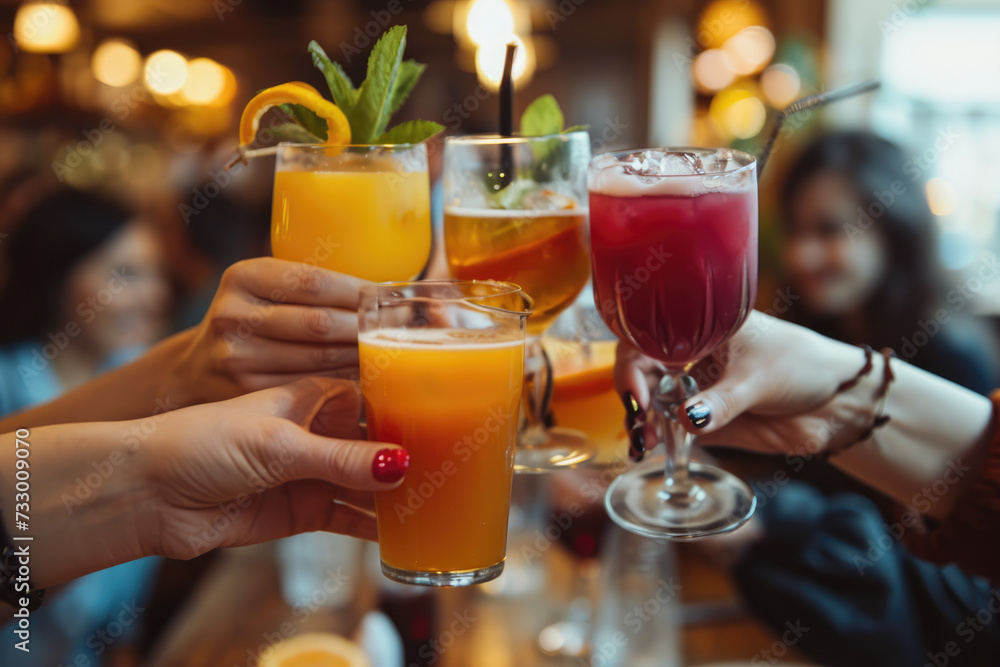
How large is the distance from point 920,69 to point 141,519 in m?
5.79

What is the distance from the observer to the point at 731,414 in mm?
1224

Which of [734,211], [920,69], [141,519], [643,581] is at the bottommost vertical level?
[643,581]

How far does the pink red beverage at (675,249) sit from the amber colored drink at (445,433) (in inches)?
9.0

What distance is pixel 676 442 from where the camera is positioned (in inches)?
51.0

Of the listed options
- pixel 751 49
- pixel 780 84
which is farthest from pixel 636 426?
pixel 751 49

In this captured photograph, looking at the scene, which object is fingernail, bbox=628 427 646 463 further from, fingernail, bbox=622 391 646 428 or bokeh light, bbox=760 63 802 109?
bokeh light, bbox=760 63 802 109

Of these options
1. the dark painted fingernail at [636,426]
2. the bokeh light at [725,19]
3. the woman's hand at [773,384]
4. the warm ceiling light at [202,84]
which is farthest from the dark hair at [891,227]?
the warm ceiling light at [202,84]

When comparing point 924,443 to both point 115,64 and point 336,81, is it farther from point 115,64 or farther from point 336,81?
point 115,64

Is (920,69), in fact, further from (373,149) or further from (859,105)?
(373,149)

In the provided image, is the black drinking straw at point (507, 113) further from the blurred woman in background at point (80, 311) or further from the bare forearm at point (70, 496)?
the blurred woman in background at point (80, 311)

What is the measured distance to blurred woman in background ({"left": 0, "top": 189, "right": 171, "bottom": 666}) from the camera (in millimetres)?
2715

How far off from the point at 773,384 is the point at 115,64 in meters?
8.65

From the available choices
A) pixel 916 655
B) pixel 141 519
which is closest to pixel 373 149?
pixel 141 519

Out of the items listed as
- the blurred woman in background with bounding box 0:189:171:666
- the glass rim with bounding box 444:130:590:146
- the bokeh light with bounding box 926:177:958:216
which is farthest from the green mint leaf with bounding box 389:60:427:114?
the bokeh light with bounding box 926:177:958:216
